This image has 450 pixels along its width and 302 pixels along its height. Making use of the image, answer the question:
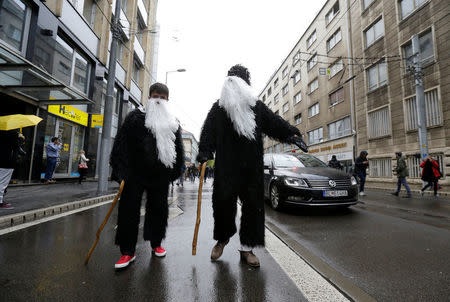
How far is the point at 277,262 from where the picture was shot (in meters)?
2.30

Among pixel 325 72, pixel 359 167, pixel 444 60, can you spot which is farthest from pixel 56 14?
pixel 325 72

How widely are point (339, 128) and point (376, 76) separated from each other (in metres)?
5.64

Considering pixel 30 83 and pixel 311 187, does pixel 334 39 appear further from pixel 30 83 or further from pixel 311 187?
pixel 30 83

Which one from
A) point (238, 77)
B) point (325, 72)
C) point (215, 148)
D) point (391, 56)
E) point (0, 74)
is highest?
point (325, 72)

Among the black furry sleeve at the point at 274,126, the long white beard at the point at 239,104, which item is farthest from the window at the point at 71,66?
the black furry sleeve at the point at 274,126

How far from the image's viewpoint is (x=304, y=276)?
77.8 inches

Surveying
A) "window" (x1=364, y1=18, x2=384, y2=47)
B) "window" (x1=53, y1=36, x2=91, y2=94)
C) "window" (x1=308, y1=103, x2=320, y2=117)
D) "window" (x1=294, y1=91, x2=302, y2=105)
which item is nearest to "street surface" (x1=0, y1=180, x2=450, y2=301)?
"window" (x1=53, y1=36, x2=91, y2=94)

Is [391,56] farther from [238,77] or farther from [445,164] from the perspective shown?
[238,77]

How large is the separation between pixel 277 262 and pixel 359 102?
63.8ft

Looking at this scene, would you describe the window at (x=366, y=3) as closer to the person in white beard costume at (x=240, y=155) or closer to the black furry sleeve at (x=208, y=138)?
the person in white beard costume at (x=240, y=155)

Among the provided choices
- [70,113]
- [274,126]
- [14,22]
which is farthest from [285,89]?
[274,126]

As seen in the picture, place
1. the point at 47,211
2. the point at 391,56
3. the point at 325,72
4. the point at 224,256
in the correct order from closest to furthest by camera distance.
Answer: the point at 224,256 < the point at 47,211 < the point at 391,56 < the point at 325,72

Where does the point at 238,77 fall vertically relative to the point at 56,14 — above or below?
below

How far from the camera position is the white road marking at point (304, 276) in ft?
5.47
